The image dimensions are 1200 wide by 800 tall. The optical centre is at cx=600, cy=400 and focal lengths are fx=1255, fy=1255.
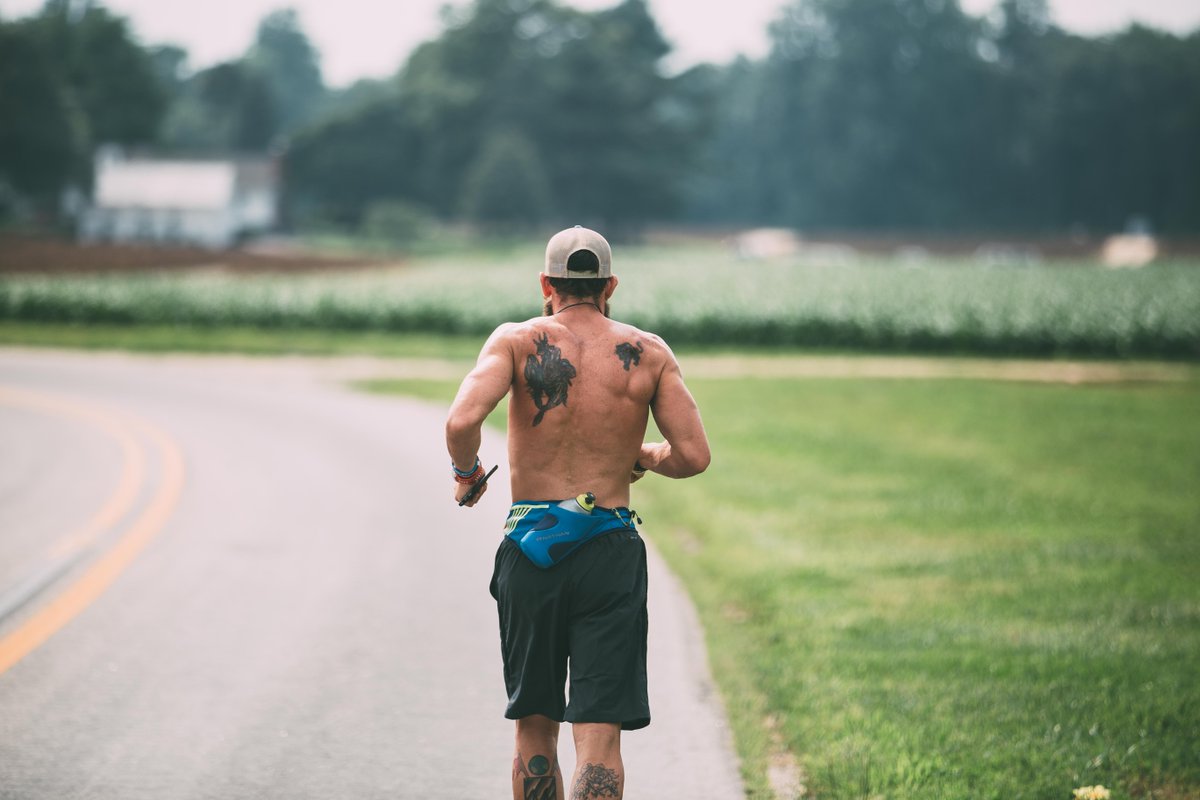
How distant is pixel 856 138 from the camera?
109 m

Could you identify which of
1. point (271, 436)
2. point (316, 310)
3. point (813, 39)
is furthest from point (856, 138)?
point (271, 436)

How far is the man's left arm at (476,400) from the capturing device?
3730mm

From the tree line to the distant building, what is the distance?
2327 millimetres

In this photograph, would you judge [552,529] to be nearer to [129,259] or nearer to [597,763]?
[597,763]

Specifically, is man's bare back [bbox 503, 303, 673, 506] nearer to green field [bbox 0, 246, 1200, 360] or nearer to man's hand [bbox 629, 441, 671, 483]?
man's hand [bbox 629, 441, 671, 483]

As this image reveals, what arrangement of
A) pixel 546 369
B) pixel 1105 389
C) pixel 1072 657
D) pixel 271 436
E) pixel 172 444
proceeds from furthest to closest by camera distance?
1. pixel 1105 389
2. pixel 271 436
3. pixel 172 444
4. pixel 1072 657
5. pixel 546 369

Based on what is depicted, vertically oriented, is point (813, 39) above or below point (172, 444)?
above

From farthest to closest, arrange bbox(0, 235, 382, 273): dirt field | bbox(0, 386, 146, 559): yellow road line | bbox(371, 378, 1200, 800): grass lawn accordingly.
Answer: bbox(0, 235, 382, 273): dirt field
bbox(0, 386, 146, 559): yellow road line
bbox(371, 378, 1200, 800): grass lawn

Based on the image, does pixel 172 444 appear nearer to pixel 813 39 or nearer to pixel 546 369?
pixel 546 369

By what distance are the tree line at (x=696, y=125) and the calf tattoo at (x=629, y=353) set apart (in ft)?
232

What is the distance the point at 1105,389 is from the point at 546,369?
2092 cm

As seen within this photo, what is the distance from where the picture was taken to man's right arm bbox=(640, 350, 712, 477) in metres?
3.96

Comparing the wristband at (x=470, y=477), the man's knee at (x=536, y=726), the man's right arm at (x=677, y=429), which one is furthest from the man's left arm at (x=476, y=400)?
the man's knee at (x=536, y=726)

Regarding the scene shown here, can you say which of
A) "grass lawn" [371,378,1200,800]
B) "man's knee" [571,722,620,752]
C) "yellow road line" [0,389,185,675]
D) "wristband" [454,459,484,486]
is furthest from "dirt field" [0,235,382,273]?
"man's knee" [571,722,620,752]
